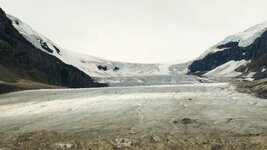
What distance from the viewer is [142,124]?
1111 inches

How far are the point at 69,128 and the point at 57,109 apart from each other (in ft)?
35.8

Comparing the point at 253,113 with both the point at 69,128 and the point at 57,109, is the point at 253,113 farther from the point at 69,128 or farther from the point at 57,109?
the point at 57,109

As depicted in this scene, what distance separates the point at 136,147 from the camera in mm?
22156

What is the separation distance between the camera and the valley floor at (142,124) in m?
22.8

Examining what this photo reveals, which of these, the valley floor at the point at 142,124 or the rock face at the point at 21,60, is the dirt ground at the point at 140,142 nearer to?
the valley floor at the point at 142,124

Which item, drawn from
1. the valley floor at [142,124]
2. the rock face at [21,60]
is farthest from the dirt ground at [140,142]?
the rock face at [21,60]

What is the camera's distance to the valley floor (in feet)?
74.8

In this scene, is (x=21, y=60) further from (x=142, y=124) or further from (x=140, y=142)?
(x=140, y=142)

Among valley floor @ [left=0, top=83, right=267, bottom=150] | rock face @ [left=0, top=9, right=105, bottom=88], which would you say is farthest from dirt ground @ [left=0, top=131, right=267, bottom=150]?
rock face @ [left=0, top=9, right=105, bottom=88]

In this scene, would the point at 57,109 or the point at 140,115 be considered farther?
the point at 57,109

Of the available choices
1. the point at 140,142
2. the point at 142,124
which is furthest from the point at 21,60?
the point at 140,142

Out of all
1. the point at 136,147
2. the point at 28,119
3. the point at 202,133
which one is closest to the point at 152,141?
the point at 136,147

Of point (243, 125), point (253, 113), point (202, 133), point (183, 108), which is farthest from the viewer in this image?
point (183, 108)

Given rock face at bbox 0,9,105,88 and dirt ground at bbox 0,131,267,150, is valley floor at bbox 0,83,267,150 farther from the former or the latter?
rock face at bbox 0,9,105,88
